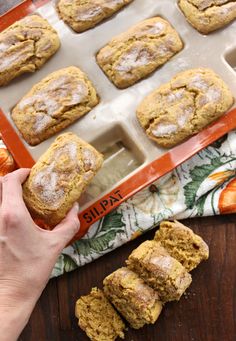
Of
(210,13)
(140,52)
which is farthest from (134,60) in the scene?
(210,13)

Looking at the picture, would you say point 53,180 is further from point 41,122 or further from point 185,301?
point 185,301

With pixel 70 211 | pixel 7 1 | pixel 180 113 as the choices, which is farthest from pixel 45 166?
pixel 7 1

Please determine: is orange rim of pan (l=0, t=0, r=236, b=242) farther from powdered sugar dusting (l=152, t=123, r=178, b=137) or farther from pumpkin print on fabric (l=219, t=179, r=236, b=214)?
pumpkin print on fabric (l=219, t=179, r=236, b=214)

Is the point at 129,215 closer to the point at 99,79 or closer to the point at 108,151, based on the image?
the point at 108,151

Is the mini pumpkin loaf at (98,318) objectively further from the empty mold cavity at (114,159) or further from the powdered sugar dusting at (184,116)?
the powdered sugar dusting at (184,116)

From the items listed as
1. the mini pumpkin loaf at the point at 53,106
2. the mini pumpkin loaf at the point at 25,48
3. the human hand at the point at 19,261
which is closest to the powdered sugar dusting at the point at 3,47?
the mini pumpkin loaf at the point at 25,48

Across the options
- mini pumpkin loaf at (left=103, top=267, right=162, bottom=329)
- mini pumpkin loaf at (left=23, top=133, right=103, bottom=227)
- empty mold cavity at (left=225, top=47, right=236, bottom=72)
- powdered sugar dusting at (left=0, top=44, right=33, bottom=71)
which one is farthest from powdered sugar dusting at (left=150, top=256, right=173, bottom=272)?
powdered sugar dusting at (left=0, top=44, right=33, bottom=71)
